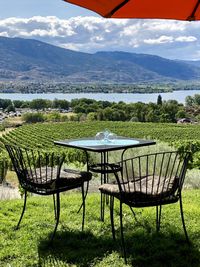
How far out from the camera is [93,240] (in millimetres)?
3516

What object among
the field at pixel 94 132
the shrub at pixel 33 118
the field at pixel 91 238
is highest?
the field at pixel 91 238

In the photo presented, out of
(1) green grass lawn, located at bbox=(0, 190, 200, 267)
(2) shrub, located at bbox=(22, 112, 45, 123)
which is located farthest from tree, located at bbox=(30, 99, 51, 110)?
(1) green grass lawn, located at bbox=(0, 190, 200, 267)

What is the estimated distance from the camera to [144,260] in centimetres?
305

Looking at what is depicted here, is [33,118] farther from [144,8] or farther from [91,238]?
[144,8]

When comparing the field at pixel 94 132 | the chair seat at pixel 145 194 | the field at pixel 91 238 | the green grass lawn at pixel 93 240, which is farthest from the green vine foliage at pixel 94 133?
the chair seat at pixel 145 194

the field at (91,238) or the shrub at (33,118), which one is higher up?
the field at (91,238)

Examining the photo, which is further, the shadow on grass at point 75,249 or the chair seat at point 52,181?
the chair seat at point 52,181

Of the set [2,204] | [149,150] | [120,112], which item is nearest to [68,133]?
[120,112]

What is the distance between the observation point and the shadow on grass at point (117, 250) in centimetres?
303

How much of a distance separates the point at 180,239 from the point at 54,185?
3.93 ft

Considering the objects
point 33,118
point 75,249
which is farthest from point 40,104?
point 75,249

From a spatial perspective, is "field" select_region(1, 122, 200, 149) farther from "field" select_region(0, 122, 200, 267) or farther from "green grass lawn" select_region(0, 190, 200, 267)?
"green grass lawn" select_region(0, 190, 200, 267)

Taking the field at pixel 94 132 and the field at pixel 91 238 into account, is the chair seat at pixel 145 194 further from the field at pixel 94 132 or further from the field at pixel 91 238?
the field at pixel 94 132

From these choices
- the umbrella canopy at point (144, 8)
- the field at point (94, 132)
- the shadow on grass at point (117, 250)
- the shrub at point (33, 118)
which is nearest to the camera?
the umbrella canopy at point (144, 8)
